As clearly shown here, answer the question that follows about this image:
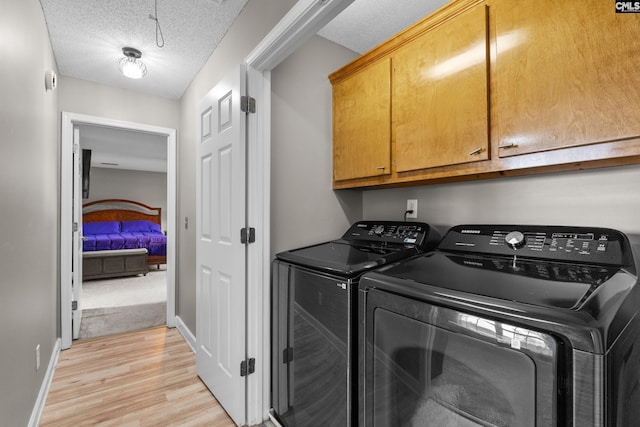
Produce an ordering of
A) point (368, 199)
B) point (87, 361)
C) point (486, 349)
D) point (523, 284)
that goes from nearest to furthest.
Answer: point (486, 349)
point (523, 284)
point (368, 199)
point (87, 361)

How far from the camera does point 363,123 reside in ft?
6.22

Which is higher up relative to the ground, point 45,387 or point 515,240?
point 515,240

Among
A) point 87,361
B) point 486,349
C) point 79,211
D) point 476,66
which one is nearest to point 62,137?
point 79,211

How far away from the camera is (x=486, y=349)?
815mm

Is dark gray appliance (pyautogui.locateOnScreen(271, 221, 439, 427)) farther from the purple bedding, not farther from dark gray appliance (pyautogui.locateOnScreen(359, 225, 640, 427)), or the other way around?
the purple bedding

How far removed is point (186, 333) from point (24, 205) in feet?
5.88

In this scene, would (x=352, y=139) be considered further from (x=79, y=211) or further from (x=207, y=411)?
(x=79, y=211)

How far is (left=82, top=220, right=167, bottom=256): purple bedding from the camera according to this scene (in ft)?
18.8

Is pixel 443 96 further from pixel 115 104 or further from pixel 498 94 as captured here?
pixel 115 104

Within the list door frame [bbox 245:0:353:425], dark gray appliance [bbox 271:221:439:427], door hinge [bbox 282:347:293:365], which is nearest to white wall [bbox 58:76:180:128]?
door frame [bbox 245:0:353:425]

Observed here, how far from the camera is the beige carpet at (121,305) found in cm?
323

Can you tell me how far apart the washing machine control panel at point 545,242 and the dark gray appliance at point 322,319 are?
228 millimetres


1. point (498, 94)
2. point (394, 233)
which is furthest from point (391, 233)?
point (498, 94)

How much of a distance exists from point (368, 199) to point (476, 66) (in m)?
1.14
